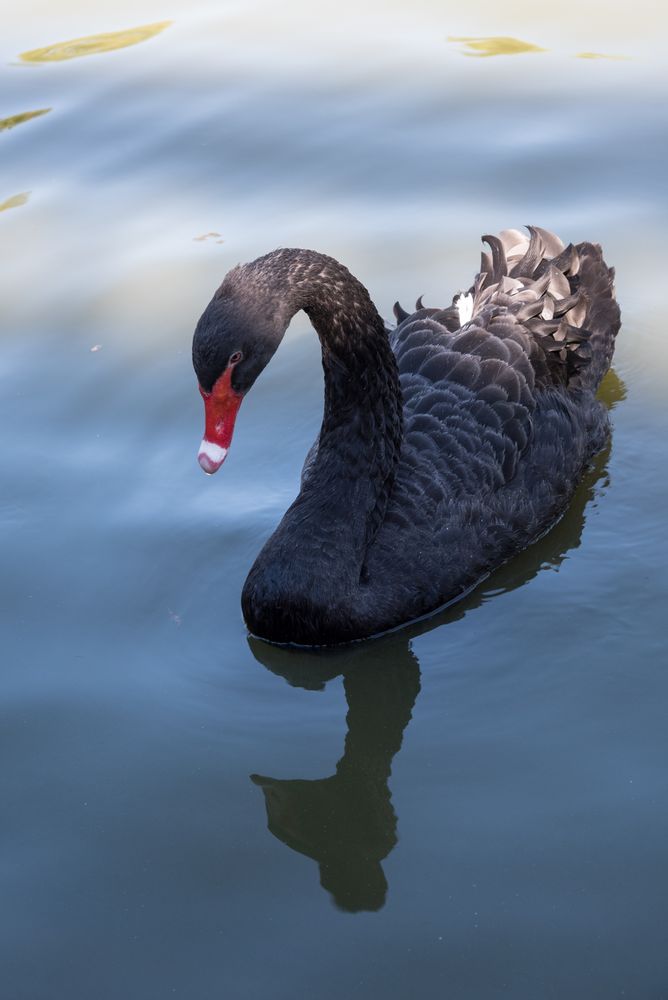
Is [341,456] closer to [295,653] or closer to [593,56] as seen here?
[295,653]

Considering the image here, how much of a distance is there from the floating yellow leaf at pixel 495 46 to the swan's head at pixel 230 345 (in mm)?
5712

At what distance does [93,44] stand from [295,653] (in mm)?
6791

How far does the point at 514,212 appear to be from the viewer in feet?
26.0

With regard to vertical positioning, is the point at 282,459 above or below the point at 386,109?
below

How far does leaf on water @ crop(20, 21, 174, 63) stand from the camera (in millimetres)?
10328

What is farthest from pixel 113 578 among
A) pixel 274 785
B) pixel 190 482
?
pixel 274 785

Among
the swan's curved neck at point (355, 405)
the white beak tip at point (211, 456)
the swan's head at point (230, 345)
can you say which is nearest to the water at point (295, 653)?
the swan's curved neck at point (355, 405)

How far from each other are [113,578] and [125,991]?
2.00 metres

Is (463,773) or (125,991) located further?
(463,773)

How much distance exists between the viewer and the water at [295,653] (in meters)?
3.95

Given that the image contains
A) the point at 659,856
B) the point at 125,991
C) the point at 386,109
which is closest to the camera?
the point at 125,991

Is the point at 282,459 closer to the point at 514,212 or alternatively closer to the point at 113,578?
the point at 113,578

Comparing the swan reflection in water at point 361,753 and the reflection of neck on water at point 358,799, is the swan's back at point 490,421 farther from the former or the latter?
the reflection of neck on water at point 358,799

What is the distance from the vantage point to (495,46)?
984 cm
